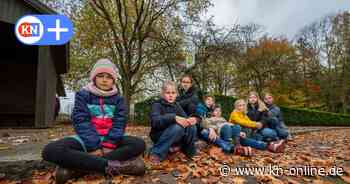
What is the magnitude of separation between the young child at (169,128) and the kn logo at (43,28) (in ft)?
16.2

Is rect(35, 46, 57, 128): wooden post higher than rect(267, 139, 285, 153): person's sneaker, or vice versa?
rect(35, 46, 57, 128): wooden post

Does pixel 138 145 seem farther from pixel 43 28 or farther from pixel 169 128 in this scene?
pixel 43 28

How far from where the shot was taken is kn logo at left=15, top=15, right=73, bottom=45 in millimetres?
6594

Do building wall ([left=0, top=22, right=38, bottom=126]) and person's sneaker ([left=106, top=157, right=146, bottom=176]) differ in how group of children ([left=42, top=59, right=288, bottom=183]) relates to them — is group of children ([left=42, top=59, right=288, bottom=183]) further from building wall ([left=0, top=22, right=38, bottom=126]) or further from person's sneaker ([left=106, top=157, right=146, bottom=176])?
building wall ([left=0, top=22, right=38, bottom=126])

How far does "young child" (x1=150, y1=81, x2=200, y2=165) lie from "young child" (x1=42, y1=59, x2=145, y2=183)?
0.48m

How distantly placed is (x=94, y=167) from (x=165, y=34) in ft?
40.0

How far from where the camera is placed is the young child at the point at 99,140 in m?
2.27

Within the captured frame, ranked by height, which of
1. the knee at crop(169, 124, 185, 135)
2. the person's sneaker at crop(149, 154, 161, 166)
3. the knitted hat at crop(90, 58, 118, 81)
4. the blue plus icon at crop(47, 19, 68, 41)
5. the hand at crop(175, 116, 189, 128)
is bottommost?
the person's sneaker at crop(149, 154, 161, 166)

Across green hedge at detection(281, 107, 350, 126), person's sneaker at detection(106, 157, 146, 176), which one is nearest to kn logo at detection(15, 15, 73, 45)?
person's sneaker at detection(106, 157, 146, 176)

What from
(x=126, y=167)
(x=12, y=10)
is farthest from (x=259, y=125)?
(x=12, y=10)

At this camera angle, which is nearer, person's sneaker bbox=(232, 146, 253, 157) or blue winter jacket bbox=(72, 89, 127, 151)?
blue winter jacket bbox=(72, 89, 127, 151)

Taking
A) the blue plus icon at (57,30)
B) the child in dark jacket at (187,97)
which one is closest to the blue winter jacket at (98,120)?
the child in dark jacket at (187,97)

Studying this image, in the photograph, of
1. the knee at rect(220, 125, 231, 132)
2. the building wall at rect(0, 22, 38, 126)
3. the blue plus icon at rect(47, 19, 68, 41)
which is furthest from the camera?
the building wall at rect(0, 22, 38, 126)

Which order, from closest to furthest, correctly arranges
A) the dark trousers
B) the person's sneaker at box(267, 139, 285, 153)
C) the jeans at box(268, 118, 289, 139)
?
the dark trousers
the person's sneaker at box(267, 139, 285, 153)
the jeans at box(268, 118, 289, 139)
